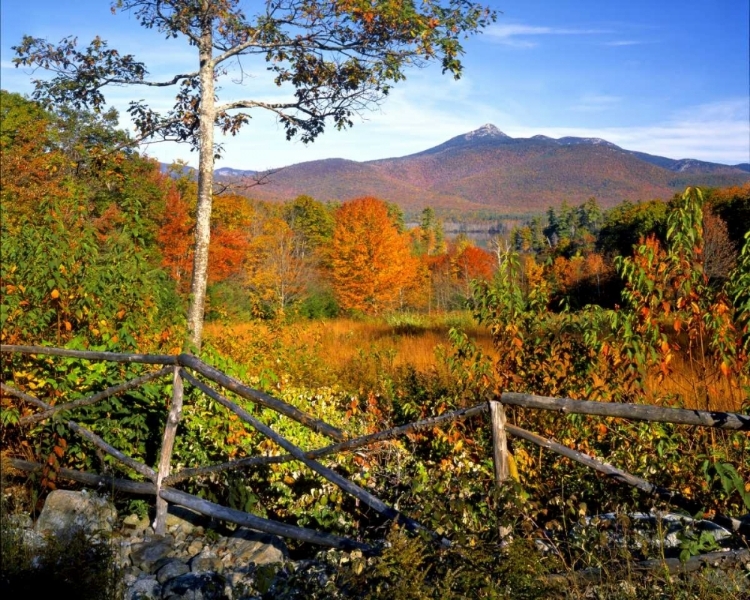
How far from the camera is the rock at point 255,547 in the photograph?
4.41 metres

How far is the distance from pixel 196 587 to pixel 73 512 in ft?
4.76

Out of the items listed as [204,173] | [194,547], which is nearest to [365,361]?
[204,173]

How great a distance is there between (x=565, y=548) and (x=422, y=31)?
739 cm

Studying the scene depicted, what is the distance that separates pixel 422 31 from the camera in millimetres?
9266

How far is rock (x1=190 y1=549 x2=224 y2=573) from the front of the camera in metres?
4.32

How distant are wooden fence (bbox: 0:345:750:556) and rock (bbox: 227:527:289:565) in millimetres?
146

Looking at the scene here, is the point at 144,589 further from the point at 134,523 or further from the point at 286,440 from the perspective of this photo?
the point at 134,523

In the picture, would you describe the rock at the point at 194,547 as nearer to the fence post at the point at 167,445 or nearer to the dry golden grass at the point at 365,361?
the fence post at the point at 167,445

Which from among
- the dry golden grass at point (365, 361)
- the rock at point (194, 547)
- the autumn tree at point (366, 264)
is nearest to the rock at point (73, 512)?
the rock at point (194, 547)

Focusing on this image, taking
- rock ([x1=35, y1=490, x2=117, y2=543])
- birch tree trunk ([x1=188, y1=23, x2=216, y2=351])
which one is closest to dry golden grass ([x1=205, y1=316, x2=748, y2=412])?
birch tree trunk ([x1=188, y1=23, x2=216, y2=351])

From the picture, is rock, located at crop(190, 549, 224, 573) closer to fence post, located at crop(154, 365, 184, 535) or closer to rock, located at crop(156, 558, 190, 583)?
rock, located at crop(156, 558, 190, 583)

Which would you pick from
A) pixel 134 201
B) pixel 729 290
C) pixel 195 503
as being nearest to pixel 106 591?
pixel 195 503

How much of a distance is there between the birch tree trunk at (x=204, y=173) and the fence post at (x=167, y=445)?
416cm

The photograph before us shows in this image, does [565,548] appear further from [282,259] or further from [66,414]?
[282,259]
